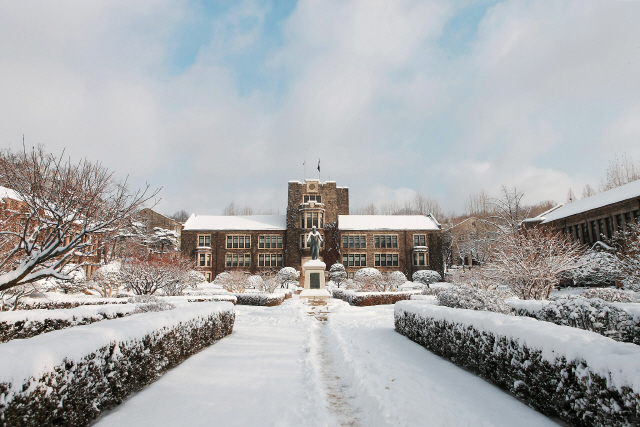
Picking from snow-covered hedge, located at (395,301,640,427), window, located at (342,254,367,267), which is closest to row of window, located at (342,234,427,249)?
window, located at (342,254,367,267)

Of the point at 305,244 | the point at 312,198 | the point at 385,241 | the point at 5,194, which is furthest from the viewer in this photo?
the point at 312,198

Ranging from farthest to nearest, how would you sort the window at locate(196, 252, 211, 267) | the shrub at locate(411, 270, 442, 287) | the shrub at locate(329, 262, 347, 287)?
1. the window at locate(196, 252, 211, 267)
2. the shrub at locate(329, 262, 347, 287)
3. the shrub at locate(411, 270, 442, 287)

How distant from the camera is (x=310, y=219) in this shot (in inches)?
1939

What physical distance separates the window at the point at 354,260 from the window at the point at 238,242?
12.5 m

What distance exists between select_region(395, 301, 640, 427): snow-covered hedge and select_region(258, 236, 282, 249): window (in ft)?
143

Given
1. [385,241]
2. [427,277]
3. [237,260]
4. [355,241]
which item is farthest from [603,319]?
[237,260]

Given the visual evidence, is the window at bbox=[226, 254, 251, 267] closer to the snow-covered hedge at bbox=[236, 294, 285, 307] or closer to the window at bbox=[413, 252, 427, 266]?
the window at bbox=[413, 252, 427, 266]

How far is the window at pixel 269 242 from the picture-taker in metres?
50.3

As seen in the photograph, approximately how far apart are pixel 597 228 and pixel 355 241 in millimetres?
25850

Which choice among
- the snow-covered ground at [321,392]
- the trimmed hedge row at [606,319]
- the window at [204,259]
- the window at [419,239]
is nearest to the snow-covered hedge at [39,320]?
the snow-covered ground at [321,392]

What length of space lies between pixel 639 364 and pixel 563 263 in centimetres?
1475

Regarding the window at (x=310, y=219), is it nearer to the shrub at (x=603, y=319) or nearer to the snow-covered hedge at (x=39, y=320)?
the snow-covered hedge at (x=39, y=320)

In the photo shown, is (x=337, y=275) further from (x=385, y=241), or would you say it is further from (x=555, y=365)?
(x=555, y=365)

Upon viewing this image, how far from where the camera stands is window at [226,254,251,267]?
49625mm
